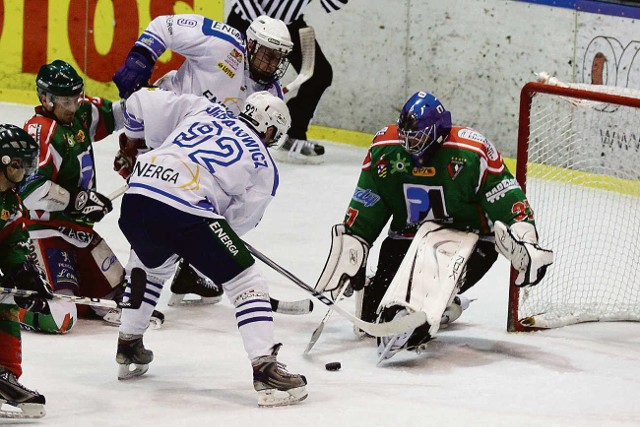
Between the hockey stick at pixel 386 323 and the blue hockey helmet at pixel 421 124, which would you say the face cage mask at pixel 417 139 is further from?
the hockey stick at pixel 386 323

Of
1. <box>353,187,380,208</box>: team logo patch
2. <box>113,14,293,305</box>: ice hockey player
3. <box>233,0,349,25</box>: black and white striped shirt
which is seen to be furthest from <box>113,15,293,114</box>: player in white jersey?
<box>233,0,349,25</box>: black and white striped shirt

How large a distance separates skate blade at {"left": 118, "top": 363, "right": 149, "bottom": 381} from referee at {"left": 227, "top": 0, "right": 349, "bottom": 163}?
3843 mm

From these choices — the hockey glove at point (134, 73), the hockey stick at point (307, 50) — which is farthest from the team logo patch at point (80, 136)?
the hockey stick at point (307, 50)

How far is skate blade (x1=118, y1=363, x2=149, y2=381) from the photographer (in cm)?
498

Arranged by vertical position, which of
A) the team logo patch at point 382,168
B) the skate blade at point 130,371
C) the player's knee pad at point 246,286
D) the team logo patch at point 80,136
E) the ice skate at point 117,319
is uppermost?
the team logo patch at point 80,136

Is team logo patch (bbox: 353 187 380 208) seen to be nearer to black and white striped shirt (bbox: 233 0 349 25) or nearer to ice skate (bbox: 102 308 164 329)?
ice skate (bbox: 102 308 164 329)

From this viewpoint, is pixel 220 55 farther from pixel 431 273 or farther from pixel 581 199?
pixel 581 199

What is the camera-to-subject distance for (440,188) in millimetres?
5410

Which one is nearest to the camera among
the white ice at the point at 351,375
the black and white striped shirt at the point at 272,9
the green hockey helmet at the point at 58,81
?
the white ice at the point at 351,375

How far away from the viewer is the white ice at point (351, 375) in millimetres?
4555

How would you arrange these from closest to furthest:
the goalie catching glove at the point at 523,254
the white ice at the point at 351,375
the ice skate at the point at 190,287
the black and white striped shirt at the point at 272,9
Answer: the white ice at the point at 351,375
the goalie catching glove at the point at 523,254
the ice skate at the point at 190,287
the black and white striped shirt at the point at 272,9

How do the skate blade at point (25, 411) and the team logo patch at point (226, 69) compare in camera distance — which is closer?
the skate blade at point (25, 411)

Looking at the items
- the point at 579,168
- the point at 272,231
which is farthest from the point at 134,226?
the point at 579,168

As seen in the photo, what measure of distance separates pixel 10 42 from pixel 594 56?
12.8ft
